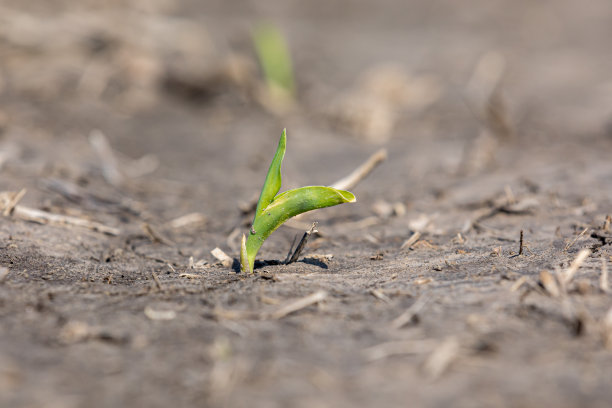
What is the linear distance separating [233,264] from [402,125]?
3.45m

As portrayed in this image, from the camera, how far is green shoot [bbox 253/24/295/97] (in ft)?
16.9

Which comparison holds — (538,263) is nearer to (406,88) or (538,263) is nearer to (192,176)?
(192,176)

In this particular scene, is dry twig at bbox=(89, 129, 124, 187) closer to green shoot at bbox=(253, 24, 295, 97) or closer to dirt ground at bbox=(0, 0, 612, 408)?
dirt ground at bbox=(0, 0, 612, 408)

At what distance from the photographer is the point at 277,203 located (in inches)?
73.1

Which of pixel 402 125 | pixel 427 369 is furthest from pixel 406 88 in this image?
pixel 427 369

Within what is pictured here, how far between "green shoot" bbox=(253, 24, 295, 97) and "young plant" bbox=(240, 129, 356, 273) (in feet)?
11.9

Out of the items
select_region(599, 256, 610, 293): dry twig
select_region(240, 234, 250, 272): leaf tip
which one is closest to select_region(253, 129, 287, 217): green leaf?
select_region(240, 234, 250, 272): leaf tip

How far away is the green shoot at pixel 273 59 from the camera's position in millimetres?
5148

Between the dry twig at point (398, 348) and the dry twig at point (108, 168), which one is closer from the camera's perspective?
the dry twig at point (398, 348)

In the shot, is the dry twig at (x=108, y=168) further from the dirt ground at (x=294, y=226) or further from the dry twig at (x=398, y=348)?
the dry twig at (x=398, y=348)

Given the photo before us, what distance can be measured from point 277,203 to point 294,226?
873mm

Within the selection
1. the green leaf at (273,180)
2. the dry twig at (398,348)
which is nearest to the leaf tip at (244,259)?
the green leaf at (273,180)

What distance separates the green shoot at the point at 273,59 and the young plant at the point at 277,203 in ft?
11.9

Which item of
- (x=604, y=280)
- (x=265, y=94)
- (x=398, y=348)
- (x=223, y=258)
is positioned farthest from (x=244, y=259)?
(x=265, y=94)
